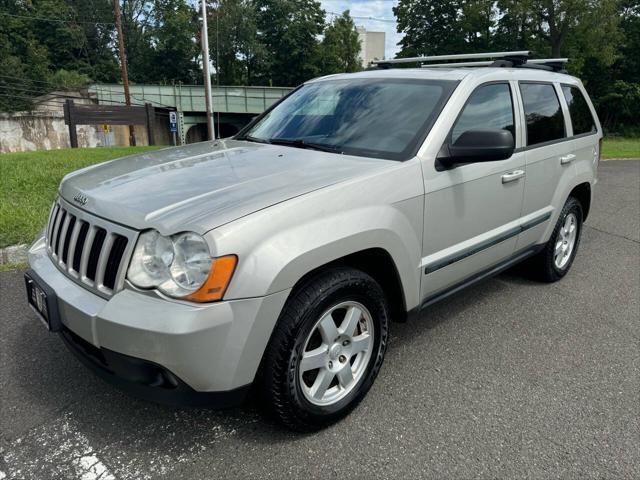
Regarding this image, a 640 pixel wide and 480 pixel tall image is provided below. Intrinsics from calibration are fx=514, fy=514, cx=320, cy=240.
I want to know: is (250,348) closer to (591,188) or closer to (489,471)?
(489,471)

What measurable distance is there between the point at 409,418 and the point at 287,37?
66.6m

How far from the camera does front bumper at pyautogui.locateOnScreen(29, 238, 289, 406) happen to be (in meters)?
1.94

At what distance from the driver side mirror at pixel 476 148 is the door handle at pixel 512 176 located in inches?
21.3

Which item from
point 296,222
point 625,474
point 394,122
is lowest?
point 625,474

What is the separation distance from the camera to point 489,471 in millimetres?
2225

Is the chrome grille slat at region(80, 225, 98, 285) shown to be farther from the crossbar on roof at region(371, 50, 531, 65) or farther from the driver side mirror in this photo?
the crossbar on roof at region(371, 50, 531, 65)

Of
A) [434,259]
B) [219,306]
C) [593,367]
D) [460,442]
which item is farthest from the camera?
[593,367]

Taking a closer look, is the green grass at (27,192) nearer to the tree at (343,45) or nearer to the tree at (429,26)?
the tree at (429,26)

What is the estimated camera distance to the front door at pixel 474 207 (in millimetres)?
2850

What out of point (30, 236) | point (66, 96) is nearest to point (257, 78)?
point (66, 96)

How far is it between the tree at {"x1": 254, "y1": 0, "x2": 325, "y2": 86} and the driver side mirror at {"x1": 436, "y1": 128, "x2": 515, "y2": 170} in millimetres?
61776

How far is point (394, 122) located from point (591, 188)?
261cm

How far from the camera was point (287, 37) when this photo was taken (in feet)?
209

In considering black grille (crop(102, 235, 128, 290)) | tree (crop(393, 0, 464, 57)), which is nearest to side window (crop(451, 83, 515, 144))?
black grille (crop(102, 235, 128, 290))
